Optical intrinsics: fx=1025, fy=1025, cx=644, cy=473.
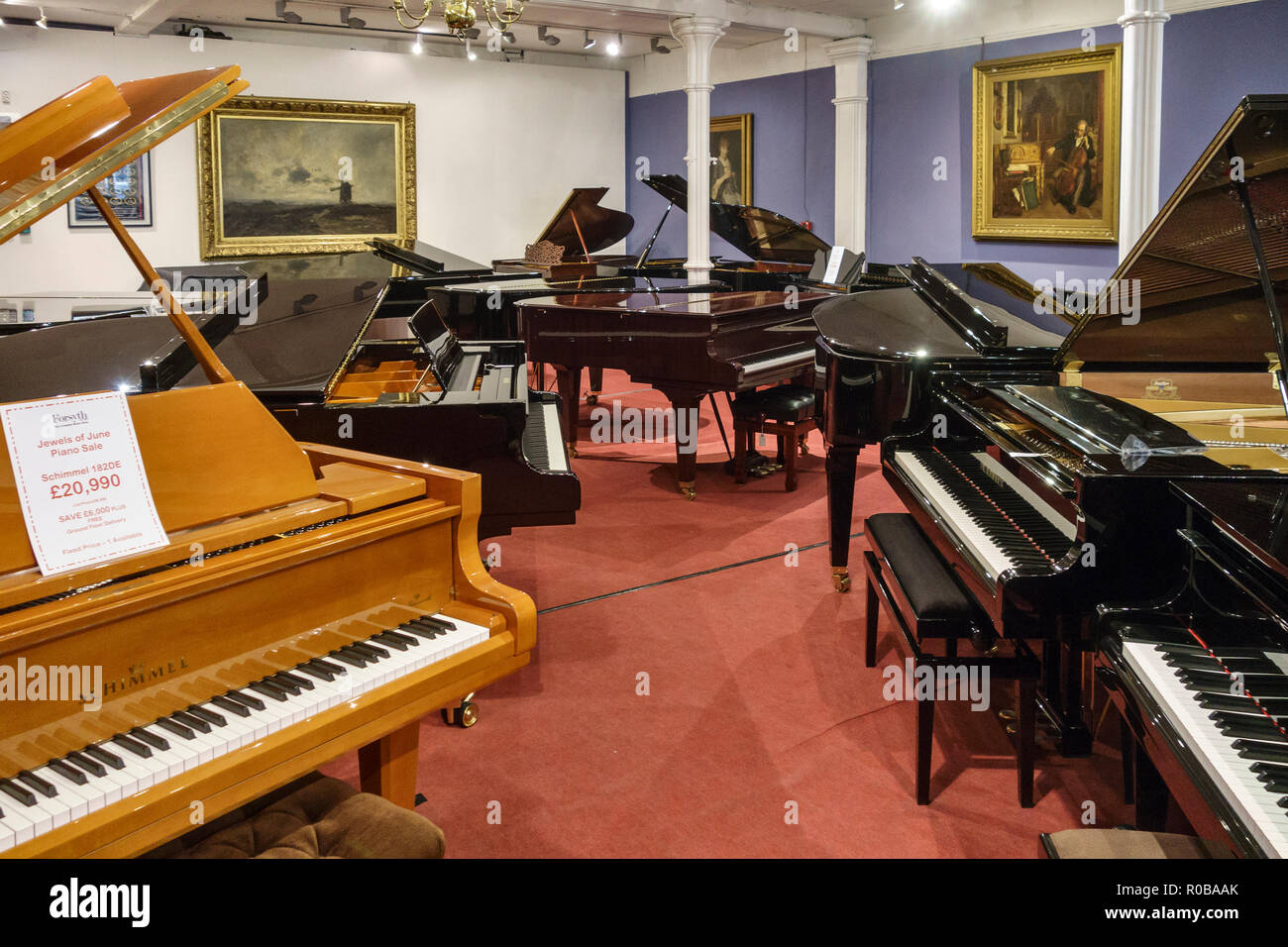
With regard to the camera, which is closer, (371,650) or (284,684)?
(284,684)

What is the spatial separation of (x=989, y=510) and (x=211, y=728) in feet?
6.81

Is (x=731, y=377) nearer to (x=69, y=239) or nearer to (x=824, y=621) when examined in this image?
(x=824, y=621)

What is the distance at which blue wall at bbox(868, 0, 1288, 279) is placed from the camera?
6758 mm

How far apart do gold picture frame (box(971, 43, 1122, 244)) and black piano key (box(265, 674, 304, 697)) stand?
7381mm

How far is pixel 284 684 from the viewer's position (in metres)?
1.75

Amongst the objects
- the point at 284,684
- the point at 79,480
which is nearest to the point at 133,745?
the point at 284,684

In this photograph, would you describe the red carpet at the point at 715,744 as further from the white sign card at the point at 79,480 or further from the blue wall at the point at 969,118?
the blue wall at the point at 969,118

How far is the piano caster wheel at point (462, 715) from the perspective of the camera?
3055 millimetres

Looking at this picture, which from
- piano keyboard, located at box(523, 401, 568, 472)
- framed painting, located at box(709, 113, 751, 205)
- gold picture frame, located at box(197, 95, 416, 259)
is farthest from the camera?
framed painting, located at box(709, 113, 751, 205)

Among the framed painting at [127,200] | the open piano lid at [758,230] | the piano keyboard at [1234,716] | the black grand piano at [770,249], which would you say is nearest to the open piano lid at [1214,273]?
the piano keyboard at [1234,716]

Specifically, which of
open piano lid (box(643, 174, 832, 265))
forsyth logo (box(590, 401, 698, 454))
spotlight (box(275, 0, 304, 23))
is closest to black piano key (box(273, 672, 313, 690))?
forsyth logo (box(590, 401, 698, 454))

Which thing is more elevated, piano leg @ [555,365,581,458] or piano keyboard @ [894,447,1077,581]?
piano leg @ [555,365,581,458]

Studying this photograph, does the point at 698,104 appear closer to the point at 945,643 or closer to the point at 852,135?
the point at 852,135

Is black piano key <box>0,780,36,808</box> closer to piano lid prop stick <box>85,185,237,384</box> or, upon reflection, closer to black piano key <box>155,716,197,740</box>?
black piano key <box>155,716,197,740</box>
